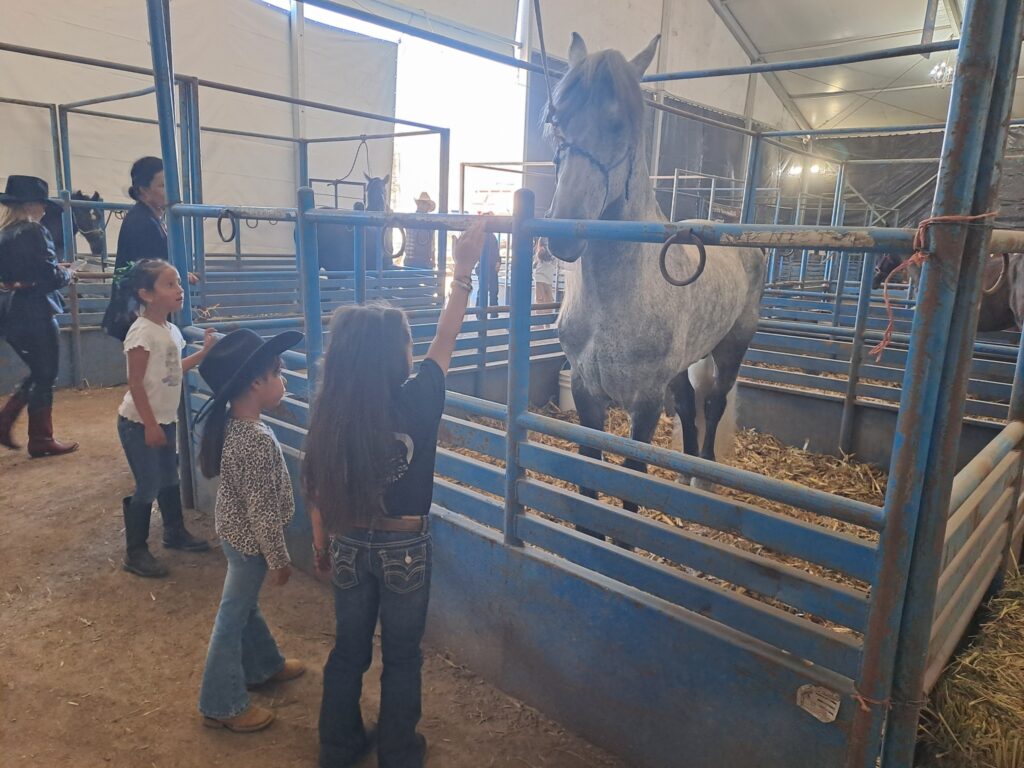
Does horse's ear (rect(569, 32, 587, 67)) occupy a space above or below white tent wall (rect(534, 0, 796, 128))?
below

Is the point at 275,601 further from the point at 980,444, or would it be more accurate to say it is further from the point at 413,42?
the point at 413,42

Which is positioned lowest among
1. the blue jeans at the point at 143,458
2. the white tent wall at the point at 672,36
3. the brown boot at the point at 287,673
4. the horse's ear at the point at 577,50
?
the brown boot at the point at 287,673

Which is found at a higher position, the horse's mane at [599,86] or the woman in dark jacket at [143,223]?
the horse's mane at [599,86]

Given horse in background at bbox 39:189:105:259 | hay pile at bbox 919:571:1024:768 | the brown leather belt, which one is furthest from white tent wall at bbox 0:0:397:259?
hay pile at bbox 919:571:1024:768

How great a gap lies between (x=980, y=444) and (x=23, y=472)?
214 inches

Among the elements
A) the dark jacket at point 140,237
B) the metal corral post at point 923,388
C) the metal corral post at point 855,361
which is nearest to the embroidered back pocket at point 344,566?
the metal corral post at point 923,388

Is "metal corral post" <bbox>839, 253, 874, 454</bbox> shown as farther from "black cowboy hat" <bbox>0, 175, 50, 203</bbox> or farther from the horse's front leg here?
"black cowboy hat" <bbox>0, 175, 50, 203</bbox>

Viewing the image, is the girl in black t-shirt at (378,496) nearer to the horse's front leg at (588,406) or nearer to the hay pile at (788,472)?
the horse's front leg at (588,406)

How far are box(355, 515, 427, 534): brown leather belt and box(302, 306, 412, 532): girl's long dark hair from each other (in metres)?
0.06

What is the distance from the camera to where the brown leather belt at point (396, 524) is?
1.67 m

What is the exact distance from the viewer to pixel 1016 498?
2291mm

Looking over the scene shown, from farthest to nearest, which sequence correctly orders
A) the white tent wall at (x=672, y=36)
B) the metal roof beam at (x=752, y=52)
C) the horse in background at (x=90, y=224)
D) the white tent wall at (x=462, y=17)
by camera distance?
the metal roof beam at (x=752, y=52)
the white tent wall at (x=672, y=36)
the white tent wall at (x=462, y=17)
the horse in background at (x=90, y=224)

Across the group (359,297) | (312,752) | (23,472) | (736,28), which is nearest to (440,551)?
(312,752)

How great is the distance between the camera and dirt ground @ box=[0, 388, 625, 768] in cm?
186
